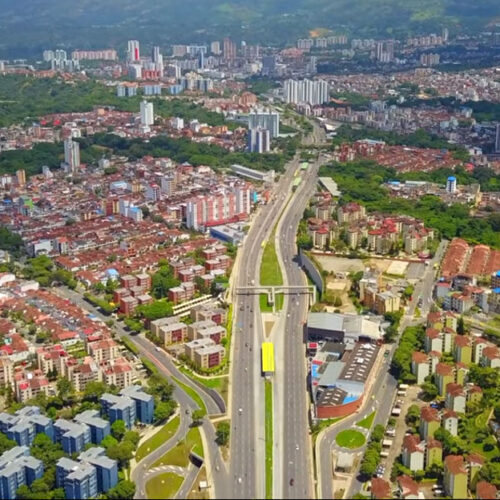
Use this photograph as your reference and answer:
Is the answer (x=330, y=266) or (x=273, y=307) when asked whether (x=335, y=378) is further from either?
(x=330, y=266)

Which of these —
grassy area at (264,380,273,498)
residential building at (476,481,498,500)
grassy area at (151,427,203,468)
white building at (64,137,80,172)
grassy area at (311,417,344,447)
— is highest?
white building at (64,137,80,172)

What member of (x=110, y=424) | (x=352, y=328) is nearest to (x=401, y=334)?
(x=352, y=328)

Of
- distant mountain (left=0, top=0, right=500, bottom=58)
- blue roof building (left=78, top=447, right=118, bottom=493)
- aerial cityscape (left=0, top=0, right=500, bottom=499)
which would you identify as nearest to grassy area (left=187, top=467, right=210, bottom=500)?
aerial cityscape (left=0, top=0, right=500, bottom=499)

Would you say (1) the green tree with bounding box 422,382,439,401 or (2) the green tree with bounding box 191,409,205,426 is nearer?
(2) the green tree with bounding box 191,409,205,426

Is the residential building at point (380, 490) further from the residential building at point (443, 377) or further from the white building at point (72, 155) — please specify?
the white building at point (72, 155)

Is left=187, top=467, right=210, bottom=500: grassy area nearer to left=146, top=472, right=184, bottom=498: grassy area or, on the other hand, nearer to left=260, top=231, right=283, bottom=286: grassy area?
left=146, top=472, right=184, bottom=498: grassy area

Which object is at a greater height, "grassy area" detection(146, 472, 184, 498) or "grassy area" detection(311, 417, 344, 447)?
"grassy area" detection(311, 417, 344, 447)
